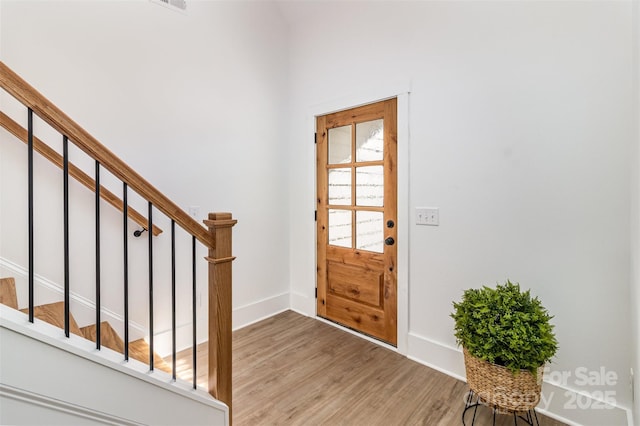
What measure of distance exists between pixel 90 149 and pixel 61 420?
92 cm

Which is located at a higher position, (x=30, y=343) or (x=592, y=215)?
(x=592, y=215)

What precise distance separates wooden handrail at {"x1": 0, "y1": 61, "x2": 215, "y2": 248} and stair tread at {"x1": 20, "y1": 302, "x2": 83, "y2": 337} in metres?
0.88

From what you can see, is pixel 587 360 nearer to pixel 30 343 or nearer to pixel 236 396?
pixel 236 396

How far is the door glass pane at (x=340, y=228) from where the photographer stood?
2.79m

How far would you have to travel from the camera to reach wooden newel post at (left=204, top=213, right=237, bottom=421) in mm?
1447

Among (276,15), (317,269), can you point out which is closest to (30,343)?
(317,269)

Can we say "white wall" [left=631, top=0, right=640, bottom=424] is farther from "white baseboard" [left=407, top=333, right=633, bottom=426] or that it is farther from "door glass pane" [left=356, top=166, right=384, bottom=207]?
"door glass pane" [left=356, top=166, right=384, bottom=207]

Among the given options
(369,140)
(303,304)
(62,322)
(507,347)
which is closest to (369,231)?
(369,140)

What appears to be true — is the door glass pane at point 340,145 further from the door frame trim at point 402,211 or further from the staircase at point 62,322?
the staircase at point 62,322

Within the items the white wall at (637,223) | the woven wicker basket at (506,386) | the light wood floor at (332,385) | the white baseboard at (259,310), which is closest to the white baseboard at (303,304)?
the white baseboard at (259,310)

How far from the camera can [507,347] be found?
4.91 ft

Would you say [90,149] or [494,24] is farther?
[494,24]

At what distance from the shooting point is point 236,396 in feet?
6.22

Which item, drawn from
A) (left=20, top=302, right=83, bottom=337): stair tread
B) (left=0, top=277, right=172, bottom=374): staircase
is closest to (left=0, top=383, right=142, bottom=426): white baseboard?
(left=0, top=277, right=172, bottom=374): staircase
